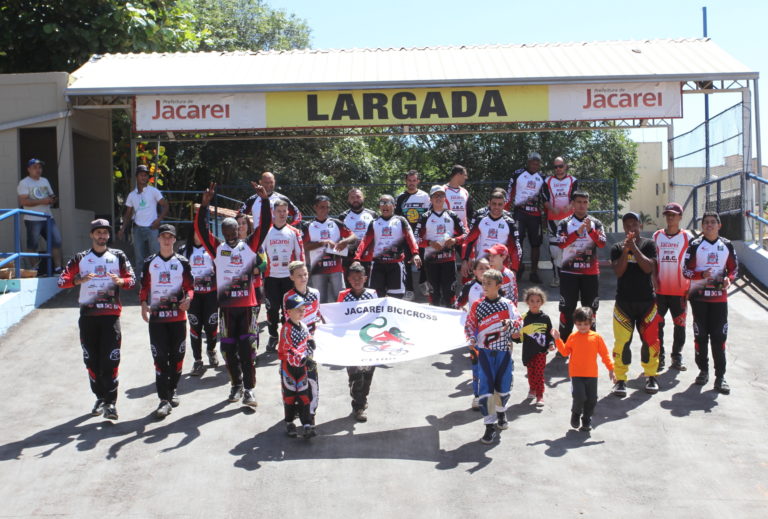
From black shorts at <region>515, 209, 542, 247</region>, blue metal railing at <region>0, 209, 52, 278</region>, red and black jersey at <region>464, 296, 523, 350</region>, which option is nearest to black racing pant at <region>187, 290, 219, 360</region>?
red and black jersey at <region>464, 296, 523, 350</region>

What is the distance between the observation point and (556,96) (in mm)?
14828

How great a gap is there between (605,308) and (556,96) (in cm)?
429

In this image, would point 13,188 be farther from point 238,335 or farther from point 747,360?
point 747,360

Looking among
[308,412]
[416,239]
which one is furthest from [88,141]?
[308,412]

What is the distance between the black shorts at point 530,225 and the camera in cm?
1393

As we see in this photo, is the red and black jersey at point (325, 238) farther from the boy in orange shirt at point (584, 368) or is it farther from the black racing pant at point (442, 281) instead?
the boy in orange shirt at point (584, 368)

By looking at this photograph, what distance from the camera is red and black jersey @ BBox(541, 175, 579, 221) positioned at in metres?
13.5

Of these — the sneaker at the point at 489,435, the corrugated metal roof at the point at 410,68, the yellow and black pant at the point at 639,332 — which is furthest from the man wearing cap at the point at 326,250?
the corrugated metal roof at the point at 410,68

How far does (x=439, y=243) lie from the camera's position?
11.1 metres

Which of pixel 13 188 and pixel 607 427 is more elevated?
pixel 13 188

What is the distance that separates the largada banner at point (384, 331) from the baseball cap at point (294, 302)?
0.45 metres

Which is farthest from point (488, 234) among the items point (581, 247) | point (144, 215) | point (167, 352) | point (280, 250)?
point (144, 215)

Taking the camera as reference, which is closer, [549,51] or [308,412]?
[308,412]

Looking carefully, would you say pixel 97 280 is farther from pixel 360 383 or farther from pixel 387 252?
pixel 387 252
